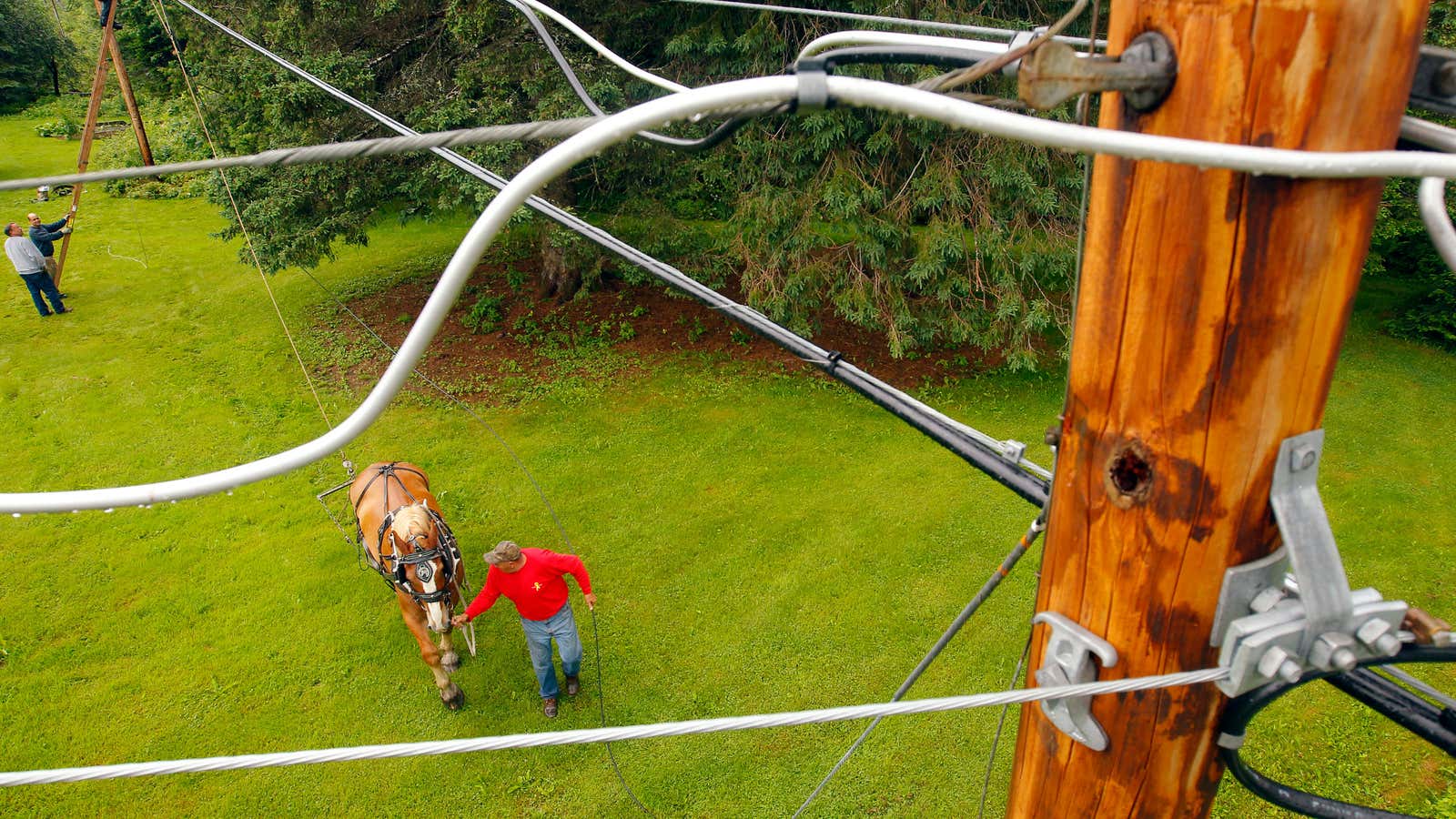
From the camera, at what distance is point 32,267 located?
35.7 ft

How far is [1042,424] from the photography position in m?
8.30

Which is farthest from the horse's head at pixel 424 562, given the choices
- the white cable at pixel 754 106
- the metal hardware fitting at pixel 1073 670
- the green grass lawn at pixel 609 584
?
the metal hardware fitting at pixel 1073 670

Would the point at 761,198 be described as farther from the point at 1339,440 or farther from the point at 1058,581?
the point at 1058,581

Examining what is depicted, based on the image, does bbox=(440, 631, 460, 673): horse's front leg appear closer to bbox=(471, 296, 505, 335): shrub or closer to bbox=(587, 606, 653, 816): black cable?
bbox=(587, 606, 653, 816): black cable

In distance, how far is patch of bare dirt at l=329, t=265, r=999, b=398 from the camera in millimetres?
9531

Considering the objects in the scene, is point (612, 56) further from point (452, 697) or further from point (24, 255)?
point (24, 255)

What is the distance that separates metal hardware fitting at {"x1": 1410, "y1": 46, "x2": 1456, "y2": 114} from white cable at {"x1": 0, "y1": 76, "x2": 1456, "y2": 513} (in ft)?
0.66

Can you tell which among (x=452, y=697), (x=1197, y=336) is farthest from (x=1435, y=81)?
(x=452, y=697)

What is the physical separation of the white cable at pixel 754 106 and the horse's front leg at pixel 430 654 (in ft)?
14.5

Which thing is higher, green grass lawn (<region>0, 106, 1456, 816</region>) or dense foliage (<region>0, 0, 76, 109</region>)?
dense foliage (<region>0, 0, 76, 109</region>)

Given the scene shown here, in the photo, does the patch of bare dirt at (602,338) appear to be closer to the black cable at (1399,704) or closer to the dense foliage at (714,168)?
the dense foliage at (714,168)

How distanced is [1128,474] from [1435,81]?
2.20ft

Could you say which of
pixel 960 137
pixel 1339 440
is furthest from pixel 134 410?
pixel 1339 440

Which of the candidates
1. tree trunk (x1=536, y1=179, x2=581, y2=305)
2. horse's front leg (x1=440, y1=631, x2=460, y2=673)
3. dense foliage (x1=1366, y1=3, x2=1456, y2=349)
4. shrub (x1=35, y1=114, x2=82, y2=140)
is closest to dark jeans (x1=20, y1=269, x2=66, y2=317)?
tree trunk (x1=536, y1=179, x2=581, y2=305)
